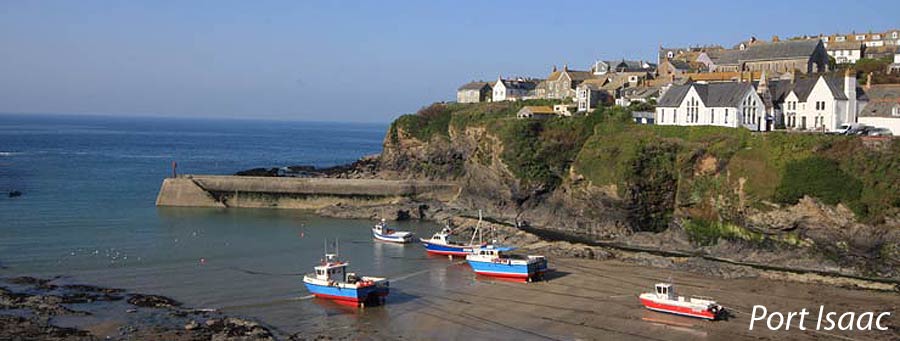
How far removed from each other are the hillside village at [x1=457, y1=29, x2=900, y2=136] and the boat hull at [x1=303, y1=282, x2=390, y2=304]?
87.7 feet

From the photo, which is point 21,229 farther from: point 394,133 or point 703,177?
point 703,177

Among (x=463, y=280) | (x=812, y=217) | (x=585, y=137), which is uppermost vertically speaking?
(x=585, y=137)

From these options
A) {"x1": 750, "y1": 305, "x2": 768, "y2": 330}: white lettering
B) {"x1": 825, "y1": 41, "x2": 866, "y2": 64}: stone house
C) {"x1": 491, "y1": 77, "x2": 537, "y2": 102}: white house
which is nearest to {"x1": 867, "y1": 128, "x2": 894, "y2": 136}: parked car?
{"x1": 750, "y1": 305, "x2": 768, "y2": 330}: white lettering

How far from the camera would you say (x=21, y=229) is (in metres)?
45.7

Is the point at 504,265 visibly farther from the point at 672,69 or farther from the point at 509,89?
the point at 509,89

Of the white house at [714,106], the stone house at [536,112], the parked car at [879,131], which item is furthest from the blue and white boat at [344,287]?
the stone house at [536,112]

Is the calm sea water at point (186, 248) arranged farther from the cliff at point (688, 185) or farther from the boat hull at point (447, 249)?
the cliff at point (688, 185)

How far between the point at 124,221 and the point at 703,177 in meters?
33.9

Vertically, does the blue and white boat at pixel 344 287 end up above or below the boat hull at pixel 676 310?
above

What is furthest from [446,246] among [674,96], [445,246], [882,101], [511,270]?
[882,101]

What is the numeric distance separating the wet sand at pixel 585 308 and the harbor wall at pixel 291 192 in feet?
74.2

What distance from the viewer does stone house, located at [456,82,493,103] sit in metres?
86.1

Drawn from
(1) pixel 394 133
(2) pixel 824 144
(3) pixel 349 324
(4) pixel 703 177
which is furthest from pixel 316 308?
(1) pixel 394 133

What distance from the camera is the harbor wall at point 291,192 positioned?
191 feet
